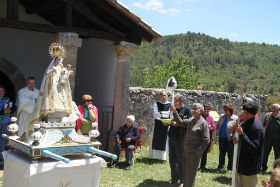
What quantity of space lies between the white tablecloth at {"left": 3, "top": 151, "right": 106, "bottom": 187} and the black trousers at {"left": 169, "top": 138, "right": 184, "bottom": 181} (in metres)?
2.06

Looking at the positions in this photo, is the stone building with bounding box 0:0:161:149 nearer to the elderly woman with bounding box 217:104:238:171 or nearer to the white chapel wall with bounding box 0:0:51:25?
the white chapel wall with bounding box 0:0:51:25

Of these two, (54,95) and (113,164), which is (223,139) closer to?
(113,164)

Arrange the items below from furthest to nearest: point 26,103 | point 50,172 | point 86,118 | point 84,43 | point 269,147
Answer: point 84,43, point 269,147, point 86,118, point 26,103, point 50,172

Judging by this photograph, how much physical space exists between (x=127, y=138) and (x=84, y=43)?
3.93 m

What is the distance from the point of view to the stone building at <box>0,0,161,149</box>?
6.59m

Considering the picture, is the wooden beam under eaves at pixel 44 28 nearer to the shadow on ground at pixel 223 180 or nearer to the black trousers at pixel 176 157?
the black trousers at pixel 176 157

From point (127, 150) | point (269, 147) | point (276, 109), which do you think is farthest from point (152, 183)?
point (276, 109)

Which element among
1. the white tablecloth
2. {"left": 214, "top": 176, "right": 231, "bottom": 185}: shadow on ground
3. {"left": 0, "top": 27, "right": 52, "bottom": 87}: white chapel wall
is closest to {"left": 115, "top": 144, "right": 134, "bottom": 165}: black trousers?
{"left": 214, "top": 176, "right": 231, "bottom": 185}: shadow on ground

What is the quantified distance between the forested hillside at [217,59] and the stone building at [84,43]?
30307 mm

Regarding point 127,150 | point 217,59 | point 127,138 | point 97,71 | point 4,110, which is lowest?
point 127,150

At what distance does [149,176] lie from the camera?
626cm

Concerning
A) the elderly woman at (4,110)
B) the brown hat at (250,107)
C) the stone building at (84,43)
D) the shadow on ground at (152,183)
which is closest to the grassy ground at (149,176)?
the shadow on ground at (152,183)

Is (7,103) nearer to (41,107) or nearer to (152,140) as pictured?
(41,107)

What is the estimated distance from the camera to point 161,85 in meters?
30.1
